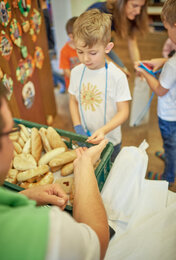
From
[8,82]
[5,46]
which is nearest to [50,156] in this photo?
[8,82]

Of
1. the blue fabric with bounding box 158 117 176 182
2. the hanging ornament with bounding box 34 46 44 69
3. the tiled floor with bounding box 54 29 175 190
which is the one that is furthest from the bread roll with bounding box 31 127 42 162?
the tiled floor with bounding box 54 29 175 190

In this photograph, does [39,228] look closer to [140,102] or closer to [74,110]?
[74,110]

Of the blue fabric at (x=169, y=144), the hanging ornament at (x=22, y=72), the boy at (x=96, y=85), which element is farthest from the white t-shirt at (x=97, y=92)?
the hanging ornament at (x=22, y=72)

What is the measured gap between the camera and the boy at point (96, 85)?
855 mm

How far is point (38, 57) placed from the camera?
5.48ft

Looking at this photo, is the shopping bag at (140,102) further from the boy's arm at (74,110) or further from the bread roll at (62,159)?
the bread roll at (62,159)

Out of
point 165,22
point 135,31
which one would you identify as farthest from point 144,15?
point 165,22

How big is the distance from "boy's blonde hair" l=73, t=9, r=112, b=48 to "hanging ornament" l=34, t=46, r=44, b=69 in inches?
33.1

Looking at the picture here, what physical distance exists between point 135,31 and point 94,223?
150 cm

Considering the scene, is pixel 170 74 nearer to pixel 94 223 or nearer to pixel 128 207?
pixel 128 207

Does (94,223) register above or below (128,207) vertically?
above

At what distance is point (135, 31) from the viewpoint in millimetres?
1604

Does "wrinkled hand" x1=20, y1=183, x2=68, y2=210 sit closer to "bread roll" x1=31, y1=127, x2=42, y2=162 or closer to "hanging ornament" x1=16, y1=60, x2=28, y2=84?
"bread roll" x1=31, y1=127, x2=42, y2=162

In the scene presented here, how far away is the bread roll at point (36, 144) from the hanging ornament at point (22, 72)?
0.55 meters
